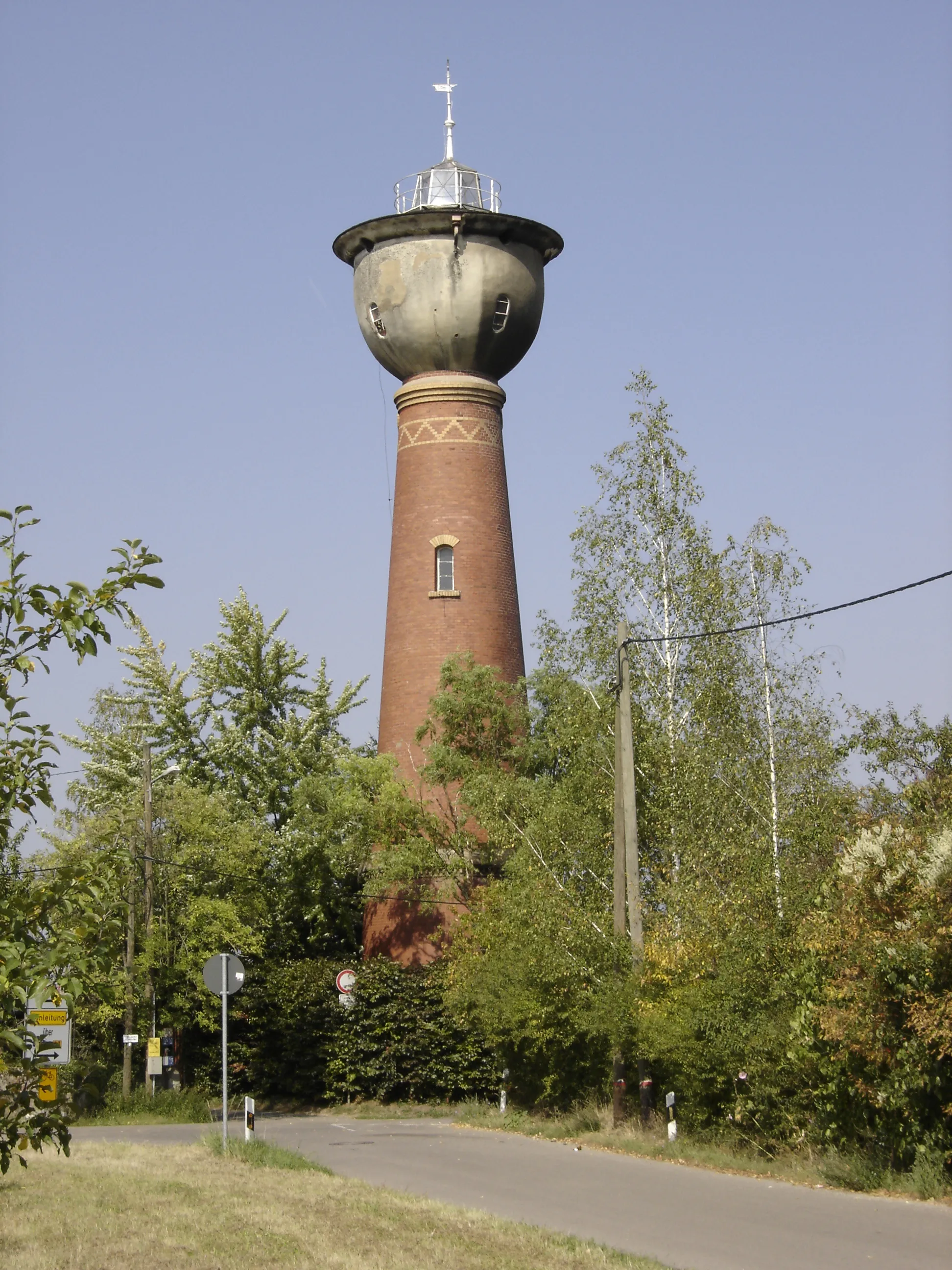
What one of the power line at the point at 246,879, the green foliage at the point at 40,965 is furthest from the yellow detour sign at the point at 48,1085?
the power line at the point at 246,879

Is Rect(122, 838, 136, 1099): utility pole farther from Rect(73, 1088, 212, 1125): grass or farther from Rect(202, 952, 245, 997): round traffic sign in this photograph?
Rect(202, 952, 245, 997): round traffic sign

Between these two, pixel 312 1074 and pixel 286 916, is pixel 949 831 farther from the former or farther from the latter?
pixel 286 916

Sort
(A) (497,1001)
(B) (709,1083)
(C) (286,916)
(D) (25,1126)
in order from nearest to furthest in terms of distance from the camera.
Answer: (D) (25,1126) → (B) (709,1083) → (A) (497,1001) → (C) (286,916)

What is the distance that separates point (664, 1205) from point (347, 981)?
1896 cm

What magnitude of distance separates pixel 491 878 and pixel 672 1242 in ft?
63.7

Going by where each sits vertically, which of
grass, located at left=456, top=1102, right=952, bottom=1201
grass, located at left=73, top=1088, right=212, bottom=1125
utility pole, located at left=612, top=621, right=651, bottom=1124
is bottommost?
grass, located at left=73, top=1088, right=212, bottom=1125

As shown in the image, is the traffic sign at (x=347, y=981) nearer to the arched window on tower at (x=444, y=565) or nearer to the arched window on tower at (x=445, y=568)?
the arched window on tower at (x=444, y=565)

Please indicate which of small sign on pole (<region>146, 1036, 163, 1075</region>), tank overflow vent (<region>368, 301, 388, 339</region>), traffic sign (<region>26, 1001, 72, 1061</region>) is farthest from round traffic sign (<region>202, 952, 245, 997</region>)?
tank overflow vent (<region>368, 301, 388, 339</region>)

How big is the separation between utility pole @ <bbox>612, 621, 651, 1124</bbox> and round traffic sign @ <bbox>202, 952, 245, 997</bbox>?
5864mm

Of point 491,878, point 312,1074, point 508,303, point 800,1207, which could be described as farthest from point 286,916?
point 800,1207

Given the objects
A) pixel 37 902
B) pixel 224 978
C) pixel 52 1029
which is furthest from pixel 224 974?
pixel 37 902

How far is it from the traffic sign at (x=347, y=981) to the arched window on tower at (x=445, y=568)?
28.5 ft

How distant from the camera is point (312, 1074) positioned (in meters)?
34.2

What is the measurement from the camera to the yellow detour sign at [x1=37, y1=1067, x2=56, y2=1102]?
7.18 meters
